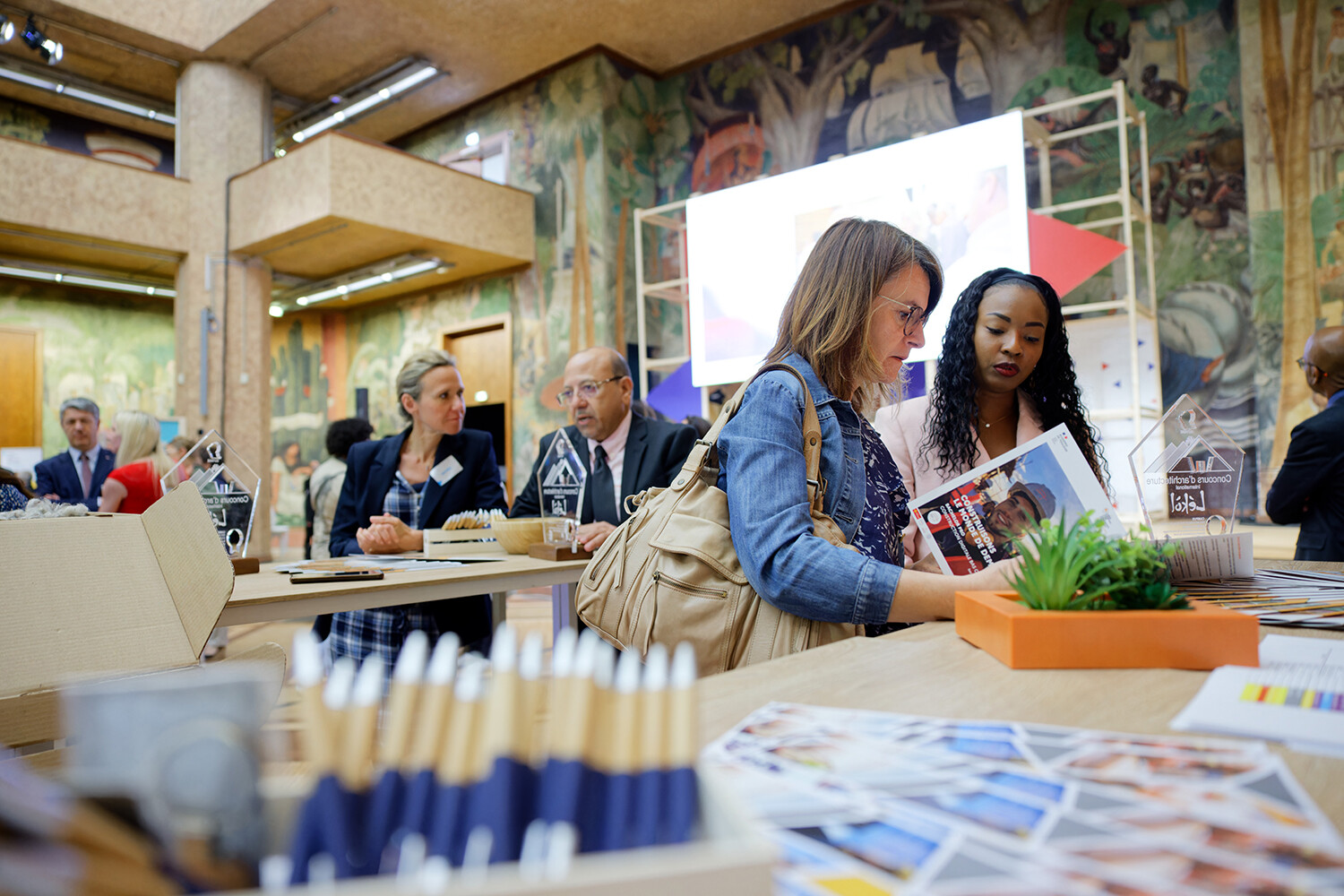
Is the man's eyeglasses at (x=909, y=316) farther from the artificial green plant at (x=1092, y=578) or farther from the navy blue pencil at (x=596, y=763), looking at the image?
the navy blue pencil at (x=596, y=763)

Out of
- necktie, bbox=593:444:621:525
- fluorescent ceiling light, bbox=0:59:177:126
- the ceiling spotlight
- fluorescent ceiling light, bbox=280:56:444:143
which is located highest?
fluorescent ceiling light, bbox=0:59:177:126

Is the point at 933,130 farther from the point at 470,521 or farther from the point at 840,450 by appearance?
the point at 840,450

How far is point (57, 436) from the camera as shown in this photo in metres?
10.4

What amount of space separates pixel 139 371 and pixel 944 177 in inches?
412

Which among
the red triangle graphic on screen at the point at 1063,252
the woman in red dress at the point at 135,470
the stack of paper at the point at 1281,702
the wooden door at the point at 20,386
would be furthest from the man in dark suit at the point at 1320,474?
the wooden door at the point at 20,386

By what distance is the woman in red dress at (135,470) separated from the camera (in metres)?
3.88

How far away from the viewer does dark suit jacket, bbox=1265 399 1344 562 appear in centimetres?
259

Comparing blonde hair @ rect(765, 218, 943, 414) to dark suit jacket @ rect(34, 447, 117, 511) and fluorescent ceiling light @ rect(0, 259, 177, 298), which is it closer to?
dark suit jacket @ rect(34, 447, 117, 511)

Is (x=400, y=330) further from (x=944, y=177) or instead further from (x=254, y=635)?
(x=944, y=177)

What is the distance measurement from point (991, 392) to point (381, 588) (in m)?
1.63

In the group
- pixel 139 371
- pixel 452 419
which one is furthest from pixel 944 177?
pixel 139 371

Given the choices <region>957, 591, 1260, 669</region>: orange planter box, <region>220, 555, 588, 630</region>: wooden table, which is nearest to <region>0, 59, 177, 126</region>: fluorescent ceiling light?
<region>220, 555, 588, 630</region>: wooden table

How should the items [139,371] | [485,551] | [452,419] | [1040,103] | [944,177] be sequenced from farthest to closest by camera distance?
[139,371]
[1040,103]
[944,177]
[452,419]
[485,551]

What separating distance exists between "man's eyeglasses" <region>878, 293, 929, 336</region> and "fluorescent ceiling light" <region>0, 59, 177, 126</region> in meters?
9.88
